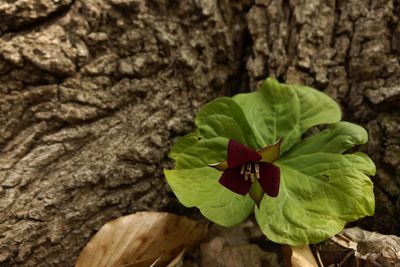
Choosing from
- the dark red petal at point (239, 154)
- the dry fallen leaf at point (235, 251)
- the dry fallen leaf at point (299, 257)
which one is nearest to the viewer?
the dark red petal at point (239, 154)

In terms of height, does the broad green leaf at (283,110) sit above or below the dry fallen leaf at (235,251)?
above

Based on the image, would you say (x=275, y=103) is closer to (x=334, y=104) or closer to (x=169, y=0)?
(x=334, y=104)

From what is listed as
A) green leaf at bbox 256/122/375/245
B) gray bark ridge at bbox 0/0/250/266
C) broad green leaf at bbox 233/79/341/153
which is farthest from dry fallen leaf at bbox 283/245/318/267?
gray bark ridge at bbox 0/0/250/266

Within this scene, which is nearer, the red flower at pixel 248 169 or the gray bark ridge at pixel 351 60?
the red flower at pixel 248 169

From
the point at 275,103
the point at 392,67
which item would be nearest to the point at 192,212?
the point at 275,103

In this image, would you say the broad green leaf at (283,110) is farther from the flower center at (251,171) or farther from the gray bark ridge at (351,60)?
the flower center at (251,171)

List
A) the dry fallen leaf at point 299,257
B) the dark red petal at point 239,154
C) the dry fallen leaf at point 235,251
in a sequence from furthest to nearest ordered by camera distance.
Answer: the dry fallen leaf at point 235,251
the dry fallen leaf at point 299,257
the dark red petal at point 239,154

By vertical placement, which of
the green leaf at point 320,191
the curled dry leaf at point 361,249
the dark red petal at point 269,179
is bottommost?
the curled dry leaf at point 361,249

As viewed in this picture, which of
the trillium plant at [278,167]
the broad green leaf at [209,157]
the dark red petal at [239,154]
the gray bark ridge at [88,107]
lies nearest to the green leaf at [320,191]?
the trillium plant at [278,167]

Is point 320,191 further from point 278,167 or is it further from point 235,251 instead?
point 235,251

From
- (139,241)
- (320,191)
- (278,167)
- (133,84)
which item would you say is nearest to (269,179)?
(278,167)
